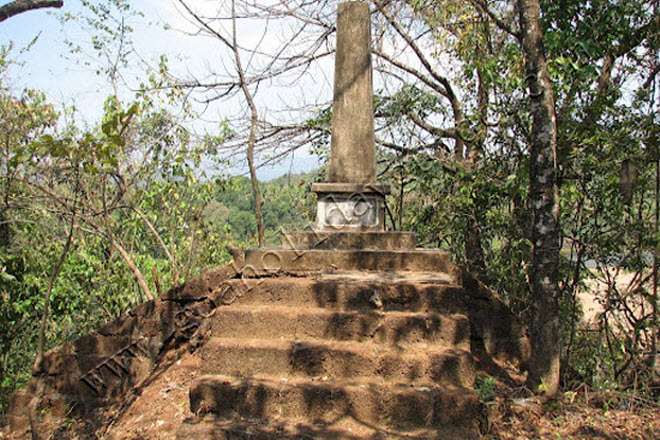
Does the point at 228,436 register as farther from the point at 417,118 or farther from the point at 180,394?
the point at 417,118

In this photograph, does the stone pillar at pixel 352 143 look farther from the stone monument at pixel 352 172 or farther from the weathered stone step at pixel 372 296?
the weathered stone step at pixel 372 296

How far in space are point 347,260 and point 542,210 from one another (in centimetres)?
155

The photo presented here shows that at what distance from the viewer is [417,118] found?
7727mm

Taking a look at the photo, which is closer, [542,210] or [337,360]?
[337,360]

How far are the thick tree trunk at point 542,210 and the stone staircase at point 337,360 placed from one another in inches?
26.2

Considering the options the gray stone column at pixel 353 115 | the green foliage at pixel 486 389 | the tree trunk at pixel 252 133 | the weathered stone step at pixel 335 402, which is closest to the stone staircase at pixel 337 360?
the weathered stone step at pixel 335 402

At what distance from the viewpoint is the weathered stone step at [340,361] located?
3.12 meters

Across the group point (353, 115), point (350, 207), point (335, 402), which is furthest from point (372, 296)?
point (353, 115)

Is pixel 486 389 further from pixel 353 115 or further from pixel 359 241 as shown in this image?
pixel 353 115

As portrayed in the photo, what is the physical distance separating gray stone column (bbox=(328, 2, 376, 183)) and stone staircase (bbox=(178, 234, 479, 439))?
138cm

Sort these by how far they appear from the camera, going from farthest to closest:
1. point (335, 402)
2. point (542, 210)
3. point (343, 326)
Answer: point (542, 210)
point (343, 326)
point (335, 402)

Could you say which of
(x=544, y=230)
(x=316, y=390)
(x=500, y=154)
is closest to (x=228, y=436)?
(x=316, y=390)

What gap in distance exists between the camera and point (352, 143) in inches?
195

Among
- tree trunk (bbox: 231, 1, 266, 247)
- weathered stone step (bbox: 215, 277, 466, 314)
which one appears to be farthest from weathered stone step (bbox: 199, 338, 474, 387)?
tree trunk (bbox: 231, 1, 266, 247)
